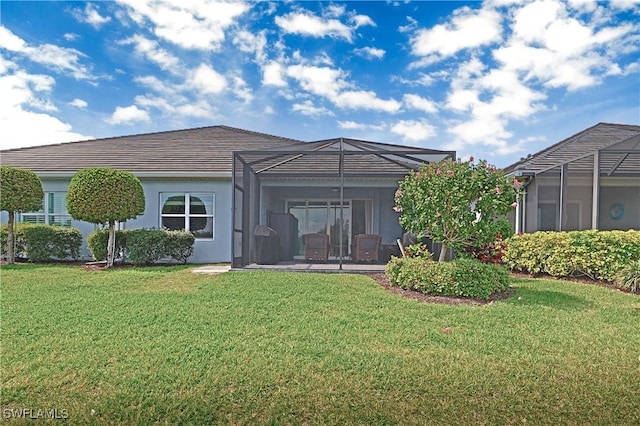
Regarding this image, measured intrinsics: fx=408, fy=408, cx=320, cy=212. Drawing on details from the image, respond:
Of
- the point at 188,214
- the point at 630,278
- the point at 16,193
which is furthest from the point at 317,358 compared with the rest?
the point at 16,193

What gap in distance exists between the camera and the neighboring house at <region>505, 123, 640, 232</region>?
409 inches

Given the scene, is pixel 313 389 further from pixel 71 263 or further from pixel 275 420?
pixel 71 263

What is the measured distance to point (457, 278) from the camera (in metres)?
7.07

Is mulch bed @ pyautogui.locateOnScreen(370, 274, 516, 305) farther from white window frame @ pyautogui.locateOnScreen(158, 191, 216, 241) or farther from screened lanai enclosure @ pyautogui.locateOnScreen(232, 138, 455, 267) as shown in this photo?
white window frame @ pyautogui.locateOnScreen(158, 191, 216, 241)

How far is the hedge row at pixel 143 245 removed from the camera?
11094 millimetres

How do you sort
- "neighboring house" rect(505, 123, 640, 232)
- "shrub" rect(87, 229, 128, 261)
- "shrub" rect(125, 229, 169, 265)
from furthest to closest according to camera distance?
"shrub" rect(87, 229, 128, 261), "shrub" rect(125, 229, 169, 265), "neighboring house" rect(505, 123, 640, 232)

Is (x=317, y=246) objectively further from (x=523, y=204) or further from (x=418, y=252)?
(x=523, y=204)

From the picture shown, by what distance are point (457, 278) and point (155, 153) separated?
1201cm

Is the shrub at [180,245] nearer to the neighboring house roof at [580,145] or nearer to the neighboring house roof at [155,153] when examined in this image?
the neighboring house roof at [155,153]

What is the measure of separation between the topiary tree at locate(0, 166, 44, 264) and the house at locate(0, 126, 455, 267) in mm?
1742

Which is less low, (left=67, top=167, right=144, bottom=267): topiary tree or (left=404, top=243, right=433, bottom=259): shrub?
(left=67, top=167, right=144, bottom=267): topiary tree

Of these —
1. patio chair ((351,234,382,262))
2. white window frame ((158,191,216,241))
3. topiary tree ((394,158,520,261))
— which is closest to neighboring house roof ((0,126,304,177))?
white window frame ((158,191,216,241))

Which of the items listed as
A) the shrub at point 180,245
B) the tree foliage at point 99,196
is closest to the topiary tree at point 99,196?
the tree foliage at point 99,196

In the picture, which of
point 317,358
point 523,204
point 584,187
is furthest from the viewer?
point 523,204
